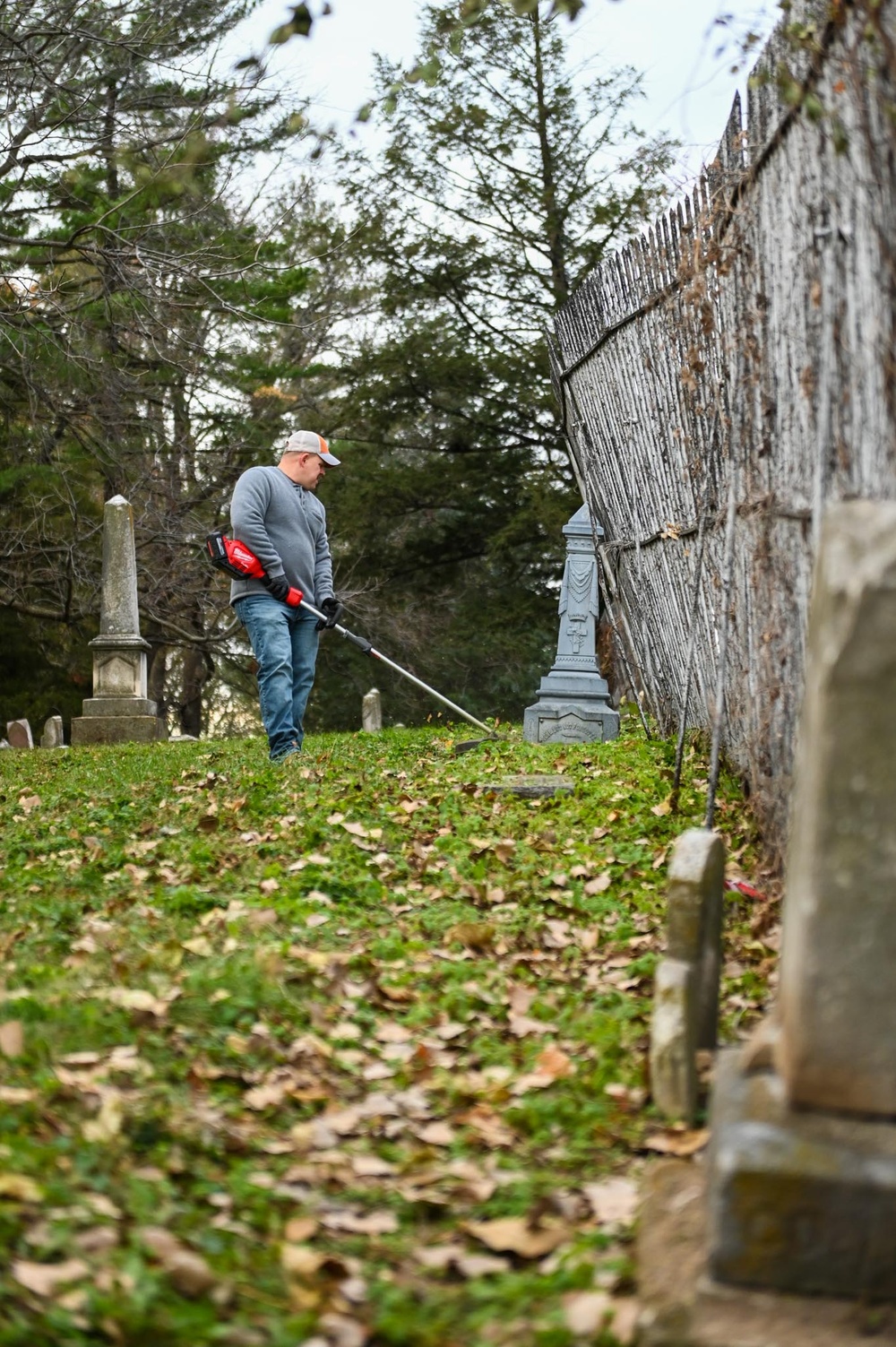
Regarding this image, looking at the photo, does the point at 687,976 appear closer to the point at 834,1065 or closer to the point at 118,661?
the point at 834,1065

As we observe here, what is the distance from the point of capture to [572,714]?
404 inches

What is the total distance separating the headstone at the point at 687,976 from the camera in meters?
3.08

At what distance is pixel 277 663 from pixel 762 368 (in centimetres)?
408

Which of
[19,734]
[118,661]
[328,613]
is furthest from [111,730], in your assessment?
[328,613]

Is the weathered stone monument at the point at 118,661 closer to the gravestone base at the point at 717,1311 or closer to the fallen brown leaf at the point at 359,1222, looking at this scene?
the fallen brown leaf at the point at 359,1222

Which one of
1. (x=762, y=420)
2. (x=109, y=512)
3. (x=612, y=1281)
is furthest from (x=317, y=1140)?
(x=109, y=512)

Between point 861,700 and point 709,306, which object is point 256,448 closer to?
point 709,306

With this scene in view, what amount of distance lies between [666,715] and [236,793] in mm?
2909

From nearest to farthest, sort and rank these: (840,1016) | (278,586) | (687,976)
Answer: (840,1016) → (687,976) → (278,586)

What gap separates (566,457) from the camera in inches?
831

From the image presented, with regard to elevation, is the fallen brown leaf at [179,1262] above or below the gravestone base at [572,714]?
below

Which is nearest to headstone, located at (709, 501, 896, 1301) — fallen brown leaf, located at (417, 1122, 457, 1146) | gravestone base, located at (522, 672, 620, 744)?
fallen brown leaf, located at (417, 1122, 457, 1146)

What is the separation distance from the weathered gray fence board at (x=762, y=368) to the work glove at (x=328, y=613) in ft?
6.43

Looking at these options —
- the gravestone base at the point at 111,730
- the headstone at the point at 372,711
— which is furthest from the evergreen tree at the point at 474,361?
the gravestone base at the point at 111,730
